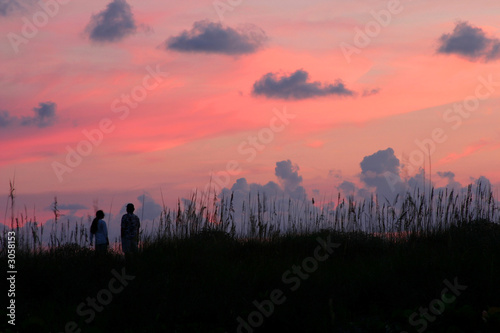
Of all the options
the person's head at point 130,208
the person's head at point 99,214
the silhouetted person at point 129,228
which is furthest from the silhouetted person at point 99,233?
the person's head at point 130,208

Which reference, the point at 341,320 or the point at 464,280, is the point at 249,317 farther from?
the point at 464,280

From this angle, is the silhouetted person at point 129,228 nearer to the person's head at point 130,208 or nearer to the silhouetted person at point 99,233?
the person's head at point 130,208

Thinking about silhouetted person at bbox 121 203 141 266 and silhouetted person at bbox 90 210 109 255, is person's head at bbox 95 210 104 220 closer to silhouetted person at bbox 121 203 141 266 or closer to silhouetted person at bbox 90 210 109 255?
silhouetted person at bbox 90 210 109 255

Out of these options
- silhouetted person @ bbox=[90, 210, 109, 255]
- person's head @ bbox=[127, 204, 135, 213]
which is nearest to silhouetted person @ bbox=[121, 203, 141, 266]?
person's head @ bbox=[127, 204, 135, 213]

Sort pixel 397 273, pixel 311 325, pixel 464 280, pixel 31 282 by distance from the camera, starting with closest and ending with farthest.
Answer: pixel 311 325
pixel 464 280
pixel 397 273
pixel 31 282

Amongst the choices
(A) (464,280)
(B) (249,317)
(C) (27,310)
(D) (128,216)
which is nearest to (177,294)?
(B) (249,317)

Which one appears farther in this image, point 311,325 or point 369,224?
point 369,224

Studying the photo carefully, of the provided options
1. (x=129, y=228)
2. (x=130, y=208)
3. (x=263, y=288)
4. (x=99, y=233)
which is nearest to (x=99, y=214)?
(x=99, y=233)

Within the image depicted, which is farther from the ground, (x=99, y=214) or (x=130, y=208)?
(x=130, y=208)

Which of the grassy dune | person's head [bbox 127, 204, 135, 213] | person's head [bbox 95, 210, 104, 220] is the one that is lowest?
the grassy dune

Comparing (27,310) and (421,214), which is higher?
(421,214)

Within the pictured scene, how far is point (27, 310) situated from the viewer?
692 cm

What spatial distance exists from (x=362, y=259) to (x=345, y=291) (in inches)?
110

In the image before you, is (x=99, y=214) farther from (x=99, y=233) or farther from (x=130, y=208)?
(x=130, y=208)
